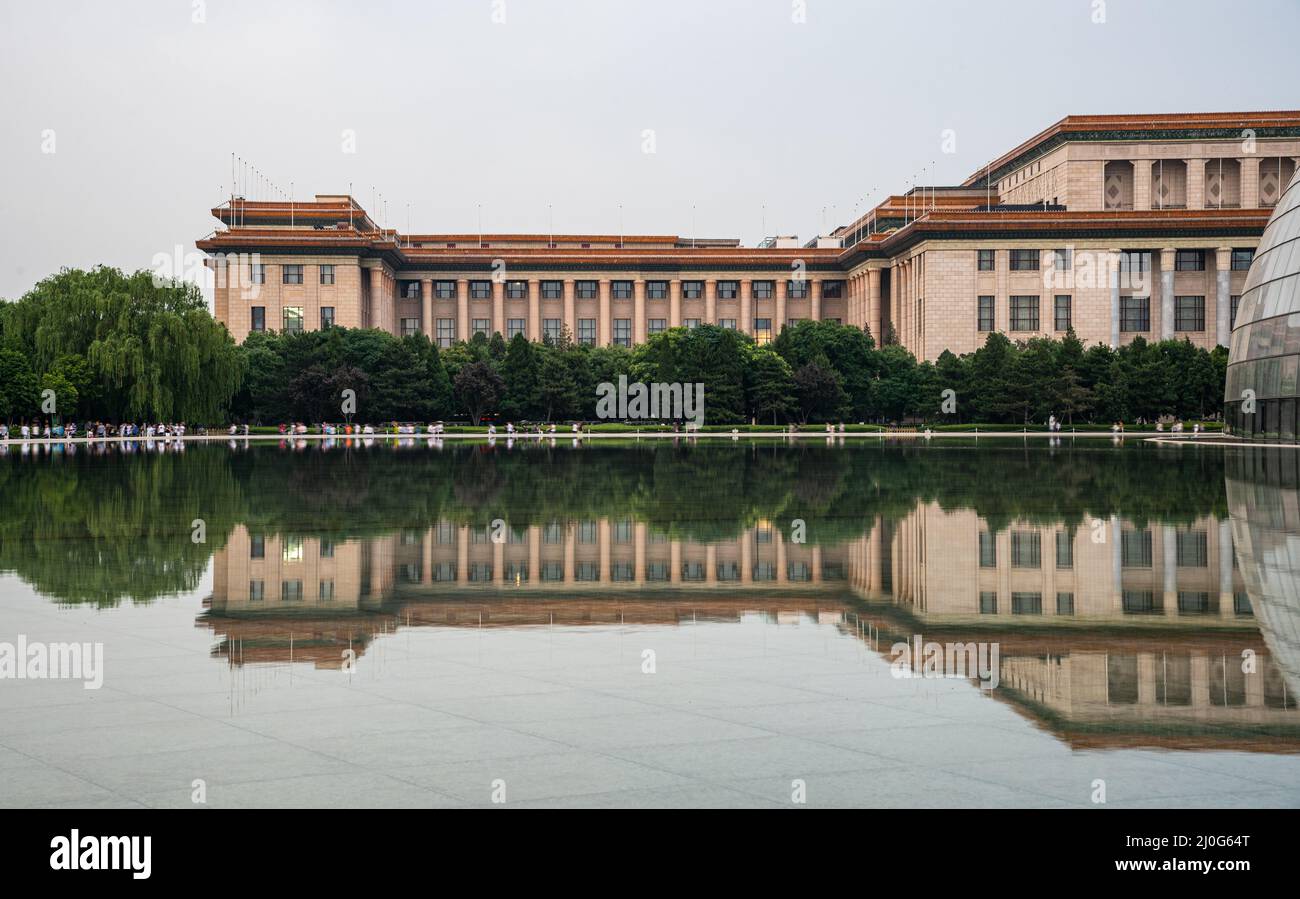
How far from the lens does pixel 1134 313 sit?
3730 inches

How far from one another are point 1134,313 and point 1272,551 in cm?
8671

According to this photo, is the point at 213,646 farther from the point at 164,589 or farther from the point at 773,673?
the point at 773,673

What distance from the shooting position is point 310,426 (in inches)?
3029

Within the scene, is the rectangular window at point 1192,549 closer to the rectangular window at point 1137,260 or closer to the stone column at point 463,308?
the rectangular window at point 1137,260

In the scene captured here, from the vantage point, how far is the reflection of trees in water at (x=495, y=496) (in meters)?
14.8

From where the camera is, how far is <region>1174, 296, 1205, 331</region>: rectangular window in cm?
9400

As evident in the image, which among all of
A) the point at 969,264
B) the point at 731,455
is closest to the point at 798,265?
the point at 969,264

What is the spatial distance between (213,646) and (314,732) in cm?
265

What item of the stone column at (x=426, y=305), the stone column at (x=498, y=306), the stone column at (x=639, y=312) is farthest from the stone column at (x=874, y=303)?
the stone column at (x=426, y=305)

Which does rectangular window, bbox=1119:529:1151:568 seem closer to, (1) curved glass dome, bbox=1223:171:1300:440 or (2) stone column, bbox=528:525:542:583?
(2) stone column, bbox=528:525:542:583

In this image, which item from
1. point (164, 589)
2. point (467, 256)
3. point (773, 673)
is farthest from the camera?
point (467, 256)

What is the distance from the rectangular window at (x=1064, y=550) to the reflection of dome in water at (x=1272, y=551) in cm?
157

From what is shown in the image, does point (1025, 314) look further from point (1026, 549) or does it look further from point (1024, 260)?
point (1026, 549)

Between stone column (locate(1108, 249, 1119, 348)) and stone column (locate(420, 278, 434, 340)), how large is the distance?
55889mm
